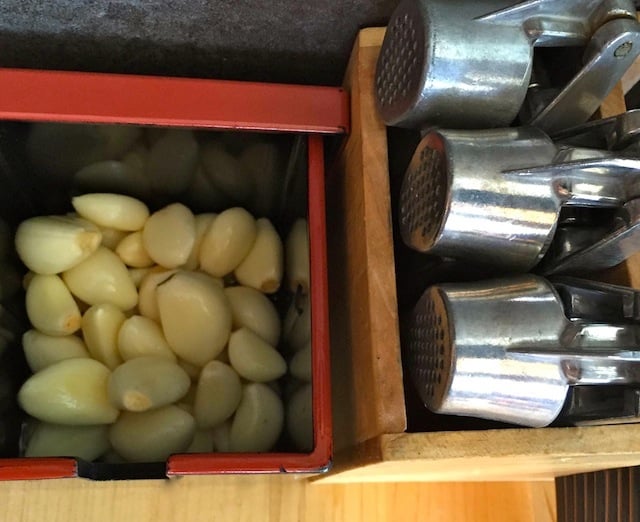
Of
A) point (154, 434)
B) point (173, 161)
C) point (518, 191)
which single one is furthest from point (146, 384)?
point (518, 191)

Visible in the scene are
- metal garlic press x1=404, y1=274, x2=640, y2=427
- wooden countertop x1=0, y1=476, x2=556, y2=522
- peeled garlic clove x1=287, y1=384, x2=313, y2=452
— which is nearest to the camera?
metal garlic press x1=404, y1=274, x2=640, y2=427

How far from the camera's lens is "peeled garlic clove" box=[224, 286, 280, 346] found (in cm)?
54

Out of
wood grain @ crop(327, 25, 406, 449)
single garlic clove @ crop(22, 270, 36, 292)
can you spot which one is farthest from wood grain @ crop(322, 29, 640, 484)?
single garlic clove @ crop(22, 270, 36, 292)

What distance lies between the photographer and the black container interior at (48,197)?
1.65 ft

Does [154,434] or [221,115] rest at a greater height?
[221,115]

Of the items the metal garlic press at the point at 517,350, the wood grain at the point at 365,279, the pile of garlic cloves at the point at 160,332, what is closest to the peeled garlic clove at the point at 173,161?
the pile of garlic cloves at the point at 160,332

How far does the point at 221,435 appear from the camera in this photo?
1.72ft

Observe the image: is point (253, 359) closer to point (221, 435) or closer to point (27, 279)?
point (221, 435)

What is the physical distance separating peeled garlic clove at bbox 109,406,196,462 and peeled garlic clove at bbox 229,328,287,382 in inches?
1.9

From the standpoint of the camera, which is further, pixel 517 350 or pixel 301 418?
pixel 301 418

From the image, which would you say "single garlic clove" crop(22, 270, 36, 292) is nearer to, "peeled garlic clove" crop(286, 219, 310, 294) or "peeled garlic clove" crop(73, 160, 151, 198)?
"peeled garlic clove" crop(73, 160, 151, 198)

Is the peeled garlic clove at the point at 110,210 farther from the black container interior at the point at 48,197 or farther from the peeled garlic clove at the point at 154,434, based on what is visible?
the peeled garlic clove at the point at 154,434

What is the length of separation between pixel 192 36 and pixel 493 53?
7.8 inches

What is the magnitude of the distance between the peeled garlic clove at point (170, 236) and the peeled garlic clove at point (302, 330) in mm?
95
